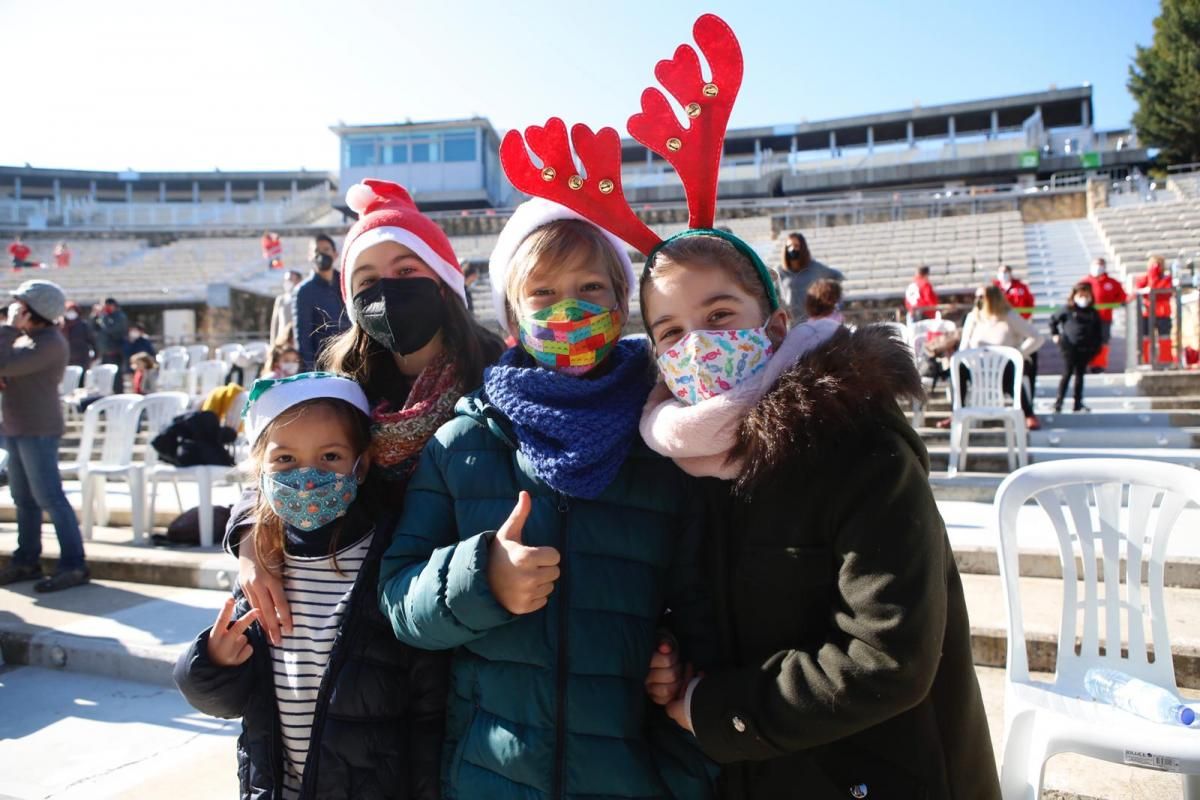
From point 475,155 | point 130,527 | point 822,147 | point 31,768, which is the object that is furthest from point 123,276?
point 822,147

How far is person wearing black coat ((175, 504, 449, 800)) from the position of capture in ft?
4.97

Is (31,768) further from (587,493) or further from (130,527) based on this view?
(130,527)

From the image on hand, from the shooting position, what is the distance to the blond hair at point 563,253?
154cm

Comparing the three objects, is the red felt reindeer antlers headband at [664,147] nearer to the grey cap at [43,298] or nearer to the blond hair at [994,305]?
the grey cap at [43,298]

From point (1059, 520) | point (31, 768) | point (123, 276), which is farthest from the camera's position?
point (123, 276)

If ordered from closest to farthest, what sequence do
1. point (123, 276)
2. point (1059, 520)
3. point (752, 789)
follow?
1. point (752, 789)
2. point (1059, 520)
3. point (123, 276)

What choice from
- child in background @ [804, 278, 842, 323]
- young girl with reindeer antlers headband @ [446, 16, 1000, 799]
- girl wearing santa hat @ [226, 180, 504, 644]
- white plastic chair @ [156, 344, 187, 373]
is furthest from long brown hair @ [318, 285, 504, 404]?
white plastic chair @ [156, 344, 187, 373]

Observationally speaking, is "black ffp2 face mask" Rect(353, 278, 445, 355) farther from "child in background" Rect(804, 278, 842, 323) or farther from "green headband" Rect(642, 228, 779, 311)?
"child in background" Rect(804, 278, 842, 323)

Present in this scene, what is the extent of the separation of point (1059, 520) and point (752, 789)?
1.34 metres

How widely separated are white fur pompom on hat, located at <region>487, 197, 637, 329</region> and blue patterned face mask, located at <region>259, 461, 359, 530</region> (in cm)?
55

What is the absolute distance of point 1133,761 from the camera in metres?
1.65

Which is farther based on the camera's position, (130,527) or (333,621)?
(130,527)

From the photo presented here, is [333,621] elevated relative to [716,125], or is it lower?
lower

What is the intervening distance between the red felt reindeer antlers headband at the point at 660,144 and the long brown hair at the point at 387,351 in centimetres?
42
